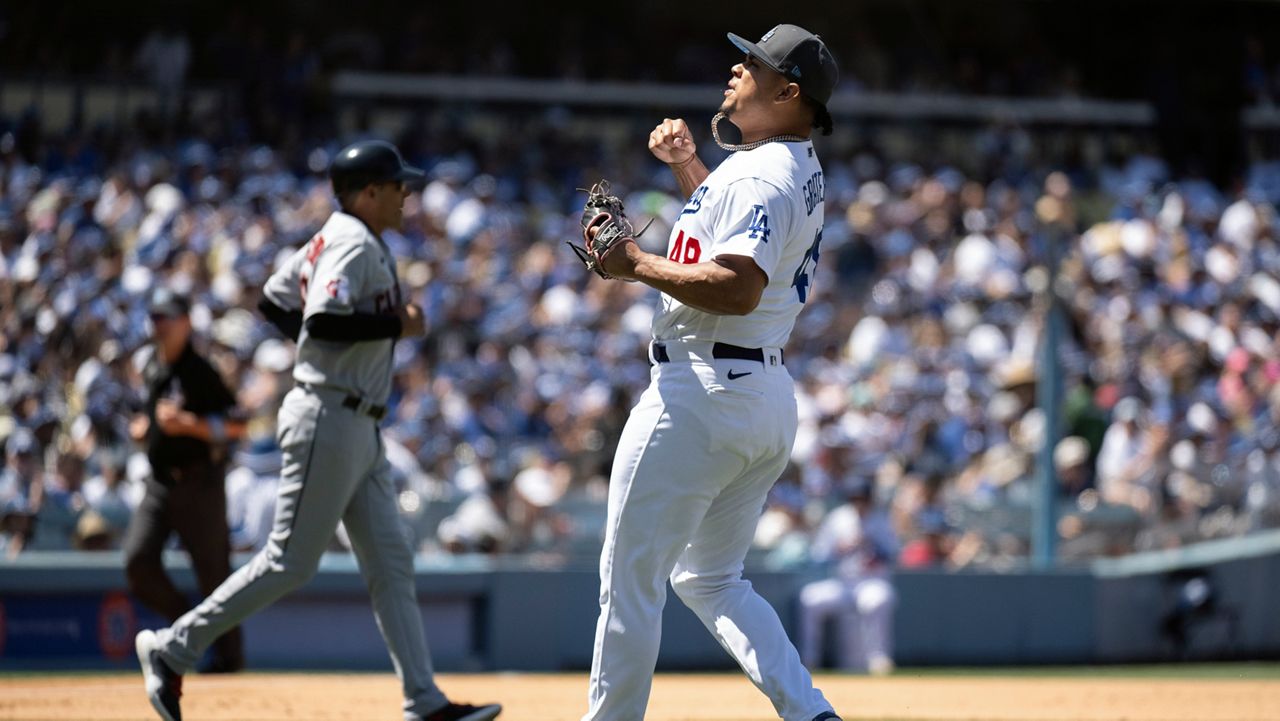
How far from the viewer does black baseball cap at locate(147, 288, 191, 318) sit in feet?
25.5

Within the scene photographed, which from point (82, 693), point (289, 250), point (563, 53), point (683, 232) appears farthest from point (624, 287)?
point (683, 232)

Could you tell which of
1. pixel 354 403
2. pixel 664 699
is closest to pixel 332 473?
pixel 354 403

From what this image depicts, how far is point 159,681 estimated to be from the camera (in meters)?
5.80

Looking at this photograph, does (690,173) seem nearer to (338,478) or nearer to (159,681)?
(338,478)

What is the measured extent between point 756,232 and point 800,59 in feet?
1.87

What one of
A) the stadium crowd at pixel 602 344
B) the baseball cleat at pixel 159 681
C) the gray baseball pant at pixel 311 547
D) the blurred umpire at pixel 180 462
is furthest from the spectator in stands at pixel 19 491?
the gray baseball pant at pixel 311 547

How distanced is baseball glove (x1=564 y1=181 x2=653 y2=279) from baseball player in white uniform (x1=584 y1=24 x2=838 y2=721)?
0.02 metres

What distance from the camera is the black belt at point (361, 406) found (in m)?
5.87

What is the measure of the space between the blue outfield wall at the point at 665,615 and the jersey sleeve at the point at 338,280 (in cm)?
452

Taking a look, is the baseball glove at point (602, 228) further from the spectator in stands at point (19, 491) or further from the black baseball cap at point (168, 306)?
the spectator in stands at point (19, 491)

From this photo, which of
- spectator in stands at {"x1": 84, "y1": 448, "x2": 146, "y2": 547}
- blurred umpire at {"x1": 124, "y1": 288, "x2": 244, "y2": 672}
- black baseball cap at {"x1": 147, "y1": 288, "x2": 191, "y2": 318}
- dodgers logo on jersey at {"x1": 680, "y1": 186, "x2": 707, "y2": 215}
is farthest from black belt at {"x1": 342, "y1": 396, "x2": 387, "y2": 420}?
spectator in stands at {"x1": 84, "y1": 448, "x2": 146, "y2": 547}

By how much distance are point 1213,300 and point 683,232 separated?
13.5m

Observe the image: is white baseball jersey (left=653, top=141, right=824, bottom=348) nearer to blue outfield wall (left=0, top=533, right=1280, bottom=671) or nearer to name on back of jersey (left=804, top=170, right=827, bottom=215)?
name on back of jersey (left=804, top=170, right=827, bottom=215)

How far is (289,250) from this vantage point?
49.3 feet
